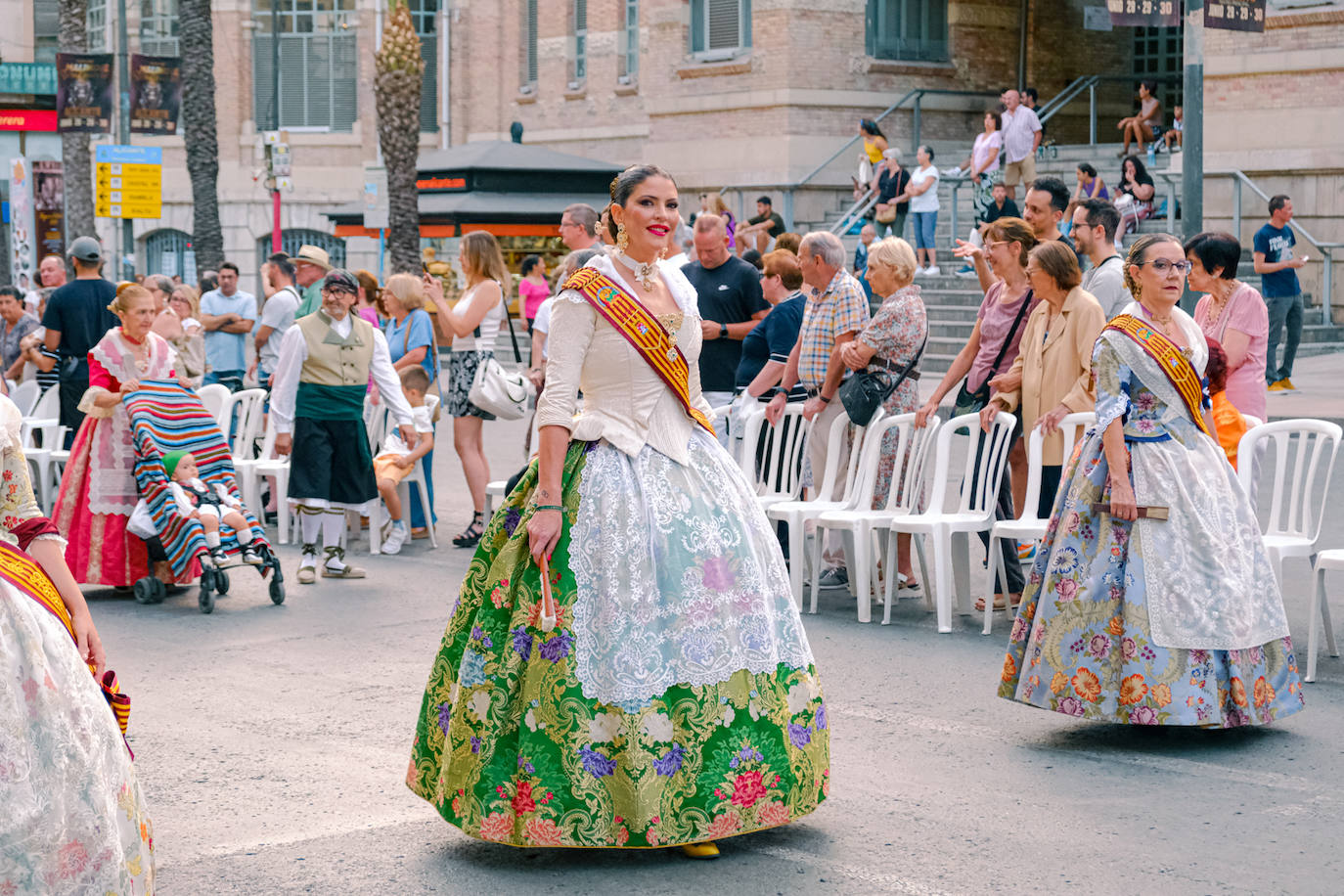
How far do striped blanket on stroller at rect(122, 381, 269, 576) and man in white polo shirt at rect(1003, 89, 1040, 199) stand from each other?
16.0m

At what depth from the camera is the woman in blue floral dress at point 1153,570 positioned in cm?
635

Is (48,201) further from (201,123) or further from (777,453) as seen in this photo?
(777,453)

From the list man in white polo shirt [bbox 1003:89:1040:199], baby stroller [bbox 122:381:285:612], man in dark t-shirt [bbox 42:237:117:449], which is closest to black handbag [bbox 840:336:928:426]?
baby stroller [bbox 122:381:285:612]

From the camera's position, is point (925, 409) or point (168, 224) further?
point (168, 224)

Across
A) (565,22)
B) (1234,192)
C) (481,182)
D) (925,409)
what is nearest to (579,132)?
(565,22)

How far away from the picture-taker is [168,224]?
41875mm

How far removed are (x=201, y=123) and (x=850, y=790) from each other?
27003 mm

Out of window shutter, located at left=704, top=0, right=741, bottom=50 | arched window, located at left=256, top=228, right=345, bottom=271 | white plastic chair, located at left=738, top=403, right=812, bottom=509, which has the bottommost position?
white plastic chair, located at left=738, top=403, right=812, bottom=509

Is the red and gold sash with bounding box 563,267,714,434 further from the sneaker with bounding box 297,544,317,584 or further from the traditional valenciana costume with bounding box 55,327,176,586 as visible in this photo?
the sneaker with bounding box 297,544,317,584

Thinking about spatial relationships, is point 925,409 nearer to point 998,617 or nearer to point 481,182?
point 998,617

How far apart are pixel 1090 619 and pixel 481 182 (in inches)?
1010

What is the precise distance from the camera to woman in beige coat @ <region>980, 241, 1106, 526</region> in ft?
27.4

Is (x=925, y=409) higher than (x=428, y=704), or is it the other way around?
(x=925, y=409)

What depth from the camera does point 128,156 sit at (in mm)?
23156
